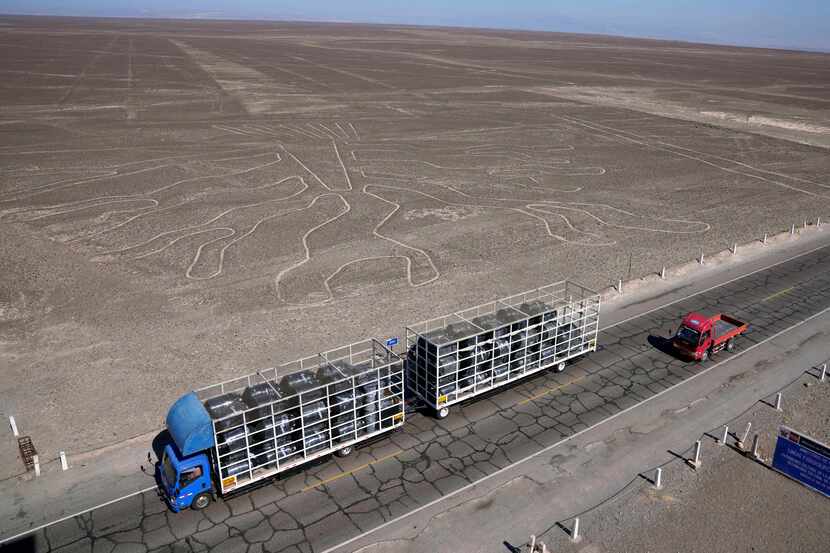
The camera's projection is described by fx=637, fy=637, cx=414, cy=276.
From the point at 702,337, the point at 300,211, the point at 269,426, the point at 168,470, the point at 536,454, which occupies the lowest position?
the point at 536,454

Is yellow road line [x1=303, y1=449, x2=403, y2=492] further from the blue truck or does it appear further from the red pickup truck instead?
the red pickup truck

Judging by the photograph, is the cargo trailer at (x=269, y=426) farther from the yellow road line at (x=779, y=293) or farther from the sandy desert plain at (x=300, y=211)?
the yellow road line at (x=779, y=293)

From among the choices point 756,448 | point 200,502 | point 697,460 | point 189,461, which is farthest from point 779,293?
point 189,461

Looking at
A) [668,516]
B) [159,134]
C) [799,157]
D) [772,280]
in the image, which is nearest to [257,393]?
[668,516]

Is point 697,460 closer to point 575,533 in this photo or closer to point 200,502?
point 575,533

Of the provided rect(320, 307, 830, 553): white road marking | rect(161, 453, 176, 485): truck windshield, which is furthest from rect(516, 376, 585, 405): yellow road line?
rect(161, 453, 176, 485): truck windshield
